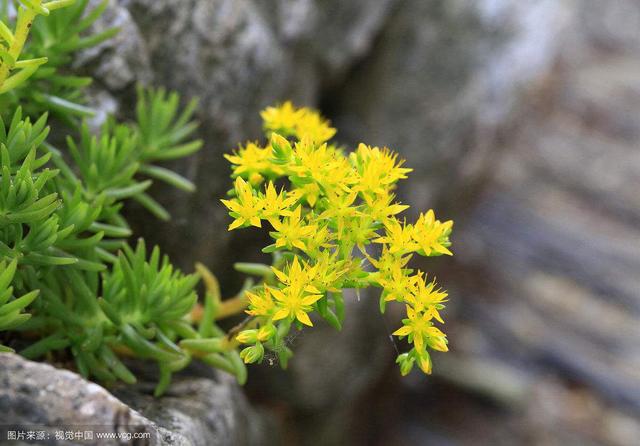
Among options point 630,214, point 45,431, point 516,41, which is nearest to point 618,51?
point 630,214

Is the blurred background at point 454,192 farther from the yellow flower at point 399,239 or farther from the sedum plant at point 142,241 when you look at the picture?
the yellow flower at point 399,239

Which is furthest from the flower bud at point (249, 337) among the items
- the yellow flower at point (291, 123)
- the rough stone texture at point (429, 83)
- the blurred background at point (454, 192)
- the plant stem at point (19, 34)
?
the rough stone texture at point (429, 83)

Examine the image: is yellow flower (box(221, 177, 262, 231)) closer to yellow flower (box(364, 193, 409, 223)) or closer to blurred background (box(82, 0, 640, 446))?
yellow flower (box(364, 193, 409, 223))

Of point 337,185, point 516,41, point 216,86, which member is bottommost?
point 337,185

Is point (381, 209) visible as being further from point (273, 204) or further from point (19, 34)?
point (19, 34)

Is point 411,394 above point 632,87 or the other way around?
the other way around

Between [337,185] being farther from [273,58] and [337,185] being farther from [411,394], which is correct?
[411,394]

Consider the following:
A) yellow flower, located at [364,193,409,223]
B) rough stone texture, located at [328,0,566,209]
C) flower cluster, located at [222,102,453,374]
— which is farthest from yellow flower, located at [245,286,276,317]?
rough stone texture, located at [328,0,566,209]
